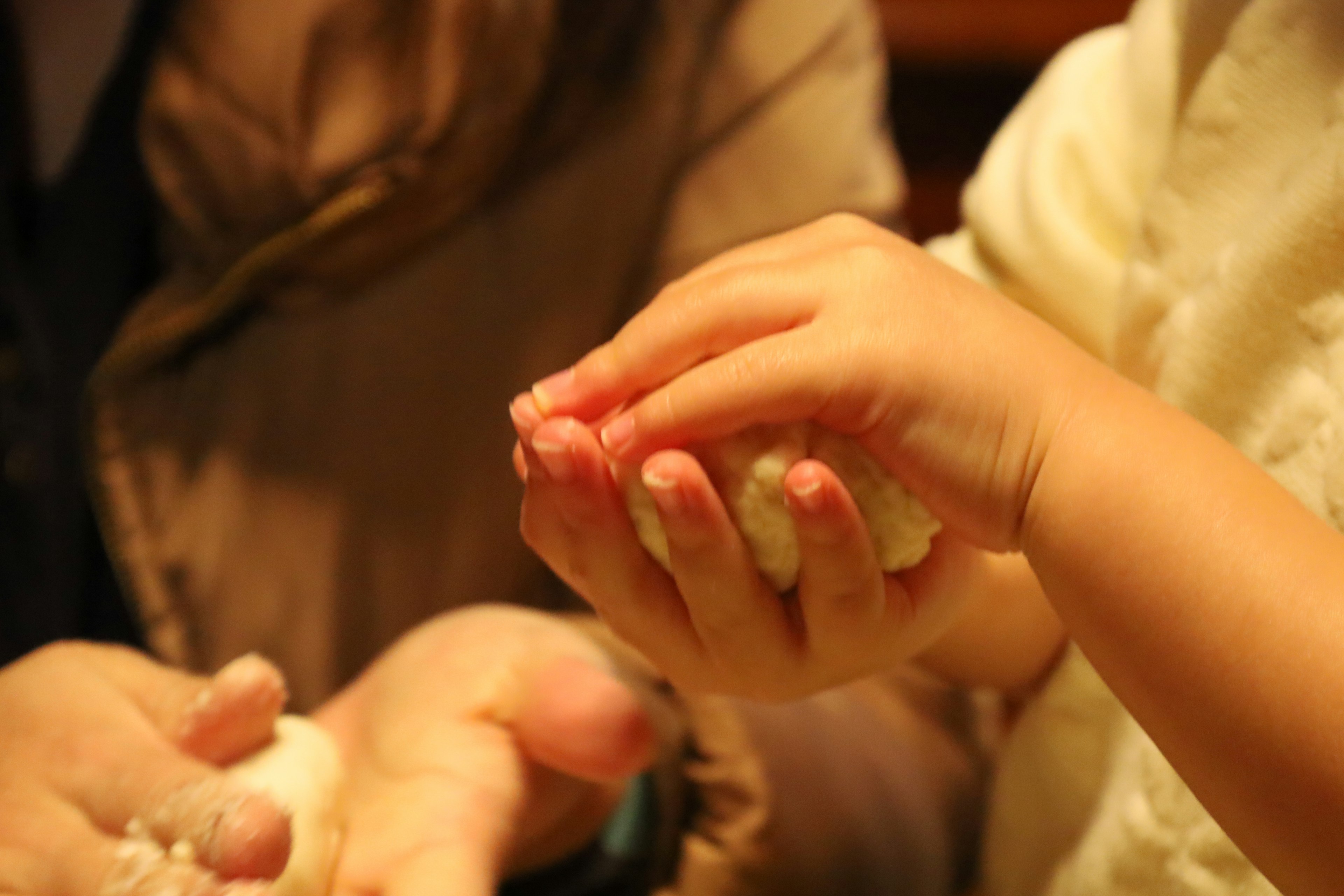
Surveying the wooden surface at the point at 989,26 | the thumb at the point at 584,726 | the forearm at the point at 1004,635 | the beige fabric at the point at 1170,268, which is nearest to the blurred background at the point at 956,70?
the wooden surface at the point at 989,26

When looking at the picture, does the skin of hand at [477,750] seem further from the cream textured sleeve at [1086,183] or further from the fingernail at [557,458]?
the cream textured sleeve at [1086,183]

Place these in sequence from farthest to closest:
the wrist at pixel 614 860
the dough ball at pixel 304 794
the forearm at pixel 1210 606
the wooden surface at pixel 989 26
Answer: the wooden surface at pixel 989 26 → the wrist at pixel 614 860 → the dough ball at pixel 304 794 → the forearm at pixel 1210 606

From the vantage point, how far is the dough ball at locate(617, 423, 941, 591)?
34cm

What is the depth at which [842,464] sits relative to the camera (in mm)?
345

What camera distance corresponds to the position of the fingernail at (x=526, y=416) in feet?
1.17

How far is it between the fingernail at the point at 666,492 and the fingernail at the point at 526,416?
0.15 ft

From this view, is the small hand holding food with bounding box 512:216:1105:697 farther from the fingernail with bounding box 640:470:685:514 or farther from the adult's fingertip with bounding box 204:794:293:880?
the adult's fingertip with bounding box 204:794:293:880

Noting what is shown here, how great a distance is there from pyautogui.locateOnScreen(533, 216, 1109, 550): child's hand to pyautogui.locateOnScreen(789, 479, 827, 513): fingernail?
2 centimetres

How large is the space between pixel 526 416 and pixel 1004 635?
0.27 metres

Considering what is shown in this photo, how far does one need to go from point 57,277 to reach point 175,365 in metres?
0.11

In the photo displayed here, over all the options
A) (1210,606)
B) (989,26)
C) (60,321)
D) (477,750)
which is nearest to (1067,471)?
(1210,606)

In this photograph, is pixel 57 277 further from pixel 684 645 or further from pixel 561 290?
pixel 684 645

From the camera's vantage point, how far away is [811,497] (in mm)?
320

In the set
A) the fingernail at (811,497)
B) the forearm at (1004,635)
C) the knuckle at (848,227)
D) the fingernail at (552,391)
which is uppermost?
the knuckle at (848,227)
